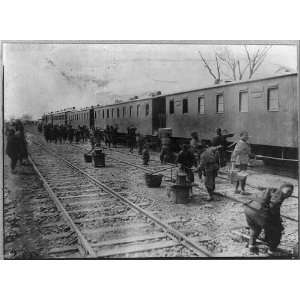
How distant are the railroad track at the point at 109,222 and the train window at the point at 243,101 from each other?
2.10 meters

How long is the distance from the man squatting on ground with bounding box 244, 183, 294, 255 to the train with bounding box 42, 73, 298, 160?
1.90 feet

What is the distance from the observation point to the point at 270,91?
5082 mm

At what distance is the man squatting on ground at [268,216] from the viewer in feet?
15.9

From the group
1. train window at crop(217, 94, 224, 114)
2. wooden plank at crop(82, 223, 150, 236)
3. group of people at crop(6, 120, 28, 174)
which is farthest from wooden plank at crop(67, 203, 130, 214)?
train window at crop(217, 94, 224, 114)

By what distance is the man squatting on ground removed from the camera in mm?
4855

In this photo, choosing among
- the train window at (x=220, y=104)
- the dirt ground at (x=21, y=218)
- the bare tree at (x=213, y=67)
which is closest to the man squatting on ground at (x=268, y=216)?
the train window at (x=220, y=104)

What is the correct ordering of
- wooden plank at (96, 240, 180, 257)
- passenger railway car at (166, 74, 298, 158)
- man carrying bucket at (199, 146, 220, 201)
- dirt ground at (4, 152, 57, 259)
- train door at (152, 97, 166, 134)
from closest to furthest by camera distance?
wooden plank at (96, 240, 180, 257) → dirt ground at (4, 152, 57, 259) → passenger railway car at (166, 74, 298, 158) → man carrying bucket at (199, 146, 220, 201) → train door at (152, 97, 166, 134)

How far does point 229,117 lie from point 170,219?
184 cm

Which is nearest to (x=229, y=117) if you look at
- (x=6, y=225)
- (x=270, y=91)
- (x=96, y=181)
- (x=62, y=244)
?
(x=270, y=91)

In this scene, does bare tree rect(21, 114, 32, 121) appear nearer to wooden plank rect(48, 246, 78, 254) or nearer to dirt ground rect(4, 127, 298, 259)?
dirt ground rect(4, 127, 298, 259)

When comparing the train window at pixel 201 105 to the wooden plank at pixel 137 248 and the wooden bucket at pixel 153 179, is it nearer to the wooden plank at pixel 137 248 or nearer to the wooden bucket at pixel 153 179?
the wooden bucket at pixel 153 179

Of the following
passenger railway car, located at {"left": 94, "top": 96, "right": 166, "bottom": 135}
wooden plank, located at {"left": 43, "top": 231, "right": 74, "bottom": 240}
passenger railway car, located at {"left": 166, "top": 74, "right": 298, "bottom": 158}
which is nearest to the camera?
wooden plank, located at {"left": 43, "top": 231, "right": 74, "bottom": 240}

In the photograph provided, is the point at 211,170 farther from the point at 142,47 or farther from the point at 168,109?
the point at 142,47

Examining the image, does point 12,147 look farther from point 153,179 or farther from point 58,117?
point 153,179
